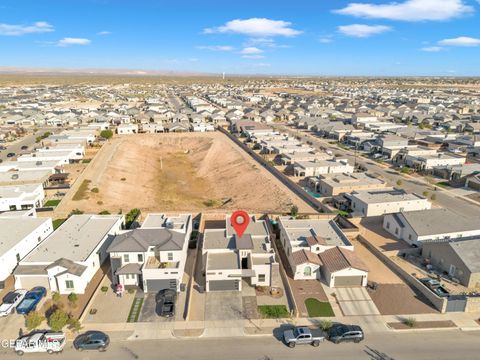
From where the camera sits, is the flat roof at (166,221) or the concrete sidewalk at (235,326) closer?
the concrete sidewalk at (235,326)

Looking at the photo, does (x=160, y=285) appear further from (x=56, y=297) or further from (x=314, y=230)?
(x=314, y=230)

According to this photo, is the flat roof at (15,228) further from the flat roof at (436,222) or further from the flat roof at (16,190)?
the flat roof at (436,222)

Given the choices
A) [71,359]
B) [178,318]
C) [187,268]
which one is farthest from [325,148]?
[71,359]

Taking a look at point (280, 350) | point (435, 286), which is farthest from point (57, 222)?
point (435, 286)

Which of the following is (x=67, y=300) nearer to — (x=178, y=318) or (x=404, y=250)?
(x=178, y=318)

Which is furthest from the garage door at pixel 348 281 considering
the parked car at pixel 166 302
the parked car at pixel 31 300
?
the parked car at pixel 31 300

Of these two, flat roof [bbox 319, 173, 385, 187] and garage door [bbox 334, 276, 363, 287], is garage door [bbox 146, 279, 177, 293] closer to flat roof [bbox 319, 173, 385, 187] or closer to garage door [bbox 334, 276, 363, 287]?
garage door [bbox 334, 276, 363, 287]
